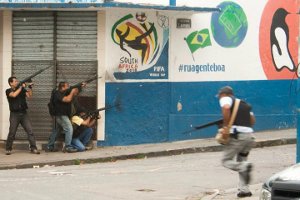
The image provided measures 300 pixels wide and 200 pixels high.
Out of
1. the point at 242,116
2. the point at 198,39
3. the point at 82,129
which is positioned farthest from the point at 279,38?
the point at 242,116

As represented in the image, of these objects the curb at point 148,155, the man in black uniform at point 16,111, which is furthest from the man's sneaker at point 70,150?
the curb at point 148,155

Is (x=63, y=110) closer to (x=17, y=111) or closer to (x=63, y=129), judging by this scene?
(x=63, y=129)

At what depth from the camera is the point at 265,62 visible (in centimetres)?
1844

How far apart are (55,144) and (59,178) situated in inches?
165

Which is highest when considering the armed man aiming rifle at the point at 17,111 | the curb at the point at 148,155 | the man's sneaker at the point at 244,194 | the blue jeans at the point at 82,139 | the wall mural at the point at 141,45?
the wall mural at the point at 141,45

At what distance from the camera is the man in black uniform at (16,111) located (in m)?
15.5

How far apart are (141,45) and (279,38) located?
14.6 ft

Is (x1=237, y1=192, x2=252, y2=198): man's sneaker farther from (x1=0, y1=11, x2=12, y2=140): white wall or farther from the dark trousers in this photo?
(x1=0, y1=11, x2=12, y2=140): white wall

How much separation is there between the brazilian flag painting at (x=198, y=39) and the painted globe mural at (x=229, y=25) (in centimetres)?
25

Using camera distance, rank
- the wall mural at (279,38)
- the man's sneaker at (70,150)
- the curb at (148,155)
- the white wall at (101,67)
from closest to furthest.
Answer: the curb at (148,155) → the man's sneaker at (70,150) → the white wall at (101,67) → the wall mural at (279,38)

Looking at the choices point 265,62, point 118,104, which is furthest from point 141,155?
point 265,62

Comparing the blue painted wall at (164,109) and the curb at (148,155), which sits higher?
the blue painted wall at (164,109)

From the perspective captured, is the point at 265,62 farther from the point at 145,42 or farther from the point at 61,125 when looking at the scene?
the point at 61,125

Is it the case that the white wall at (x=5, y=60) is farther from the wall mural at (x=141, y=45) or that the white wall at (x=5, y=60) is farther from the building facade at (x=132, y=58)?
the wall mural at (x=141, y=45)
